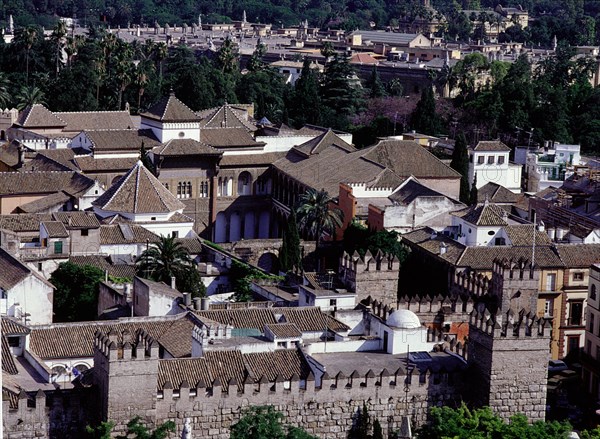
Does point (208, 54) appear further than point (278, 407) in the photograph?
Yes

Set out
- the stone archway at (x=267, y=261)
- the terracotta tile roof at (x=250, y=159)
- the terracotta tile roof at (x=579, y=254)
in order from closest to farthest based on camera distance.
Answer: the terracotta tile roof at (x=579, y=254), the stone archway at (x=267, y=261), the terracotta tile roof at (x=250, y=159)

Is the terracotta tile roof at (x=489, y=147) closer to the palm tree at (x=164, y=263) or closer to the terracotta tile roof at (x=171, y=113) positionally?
the terracotta tile roof at (x=171, y=113)

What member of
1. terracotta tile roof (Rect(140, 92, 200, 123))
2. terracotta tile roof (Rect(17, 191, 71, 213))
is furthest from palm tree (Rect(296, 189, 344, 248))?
terracotta tile roof (Rect(140, 92, 200, 123))

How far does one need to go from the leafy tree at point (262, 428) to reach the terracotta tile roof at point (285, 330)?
5121mm

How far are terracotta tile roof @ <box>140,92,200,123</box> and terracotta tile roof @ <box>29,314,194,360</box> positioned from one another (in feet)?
104

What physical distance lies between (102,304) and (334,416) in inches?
562

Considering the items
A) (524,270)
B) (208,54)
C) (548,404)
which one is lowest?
(548,404)

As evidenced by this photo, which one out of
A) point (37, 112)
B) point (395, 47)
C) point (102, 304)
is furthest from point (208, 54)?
point (102, 304)

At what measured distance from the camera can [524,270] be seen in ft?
166

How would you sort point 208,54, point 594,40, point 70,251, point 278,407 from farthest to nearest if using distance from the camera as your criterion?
point 594,40
point 208,54
point 70,251
point 278,407

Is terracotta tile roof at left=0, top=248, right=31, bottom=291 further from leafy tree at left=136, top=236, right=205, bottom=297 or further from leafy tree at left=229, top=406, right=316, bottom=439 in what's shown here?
leafy tree at left=229, top=406, right=316, bottom=439

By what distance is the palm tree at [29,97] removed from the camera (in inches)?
3599

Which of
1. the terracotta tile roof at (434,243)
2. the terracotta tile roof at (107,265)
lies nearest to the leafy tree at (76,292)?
the terracotta tile roof at (107,265)

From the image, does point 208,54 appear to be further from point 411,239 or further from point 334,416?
point 334,416
